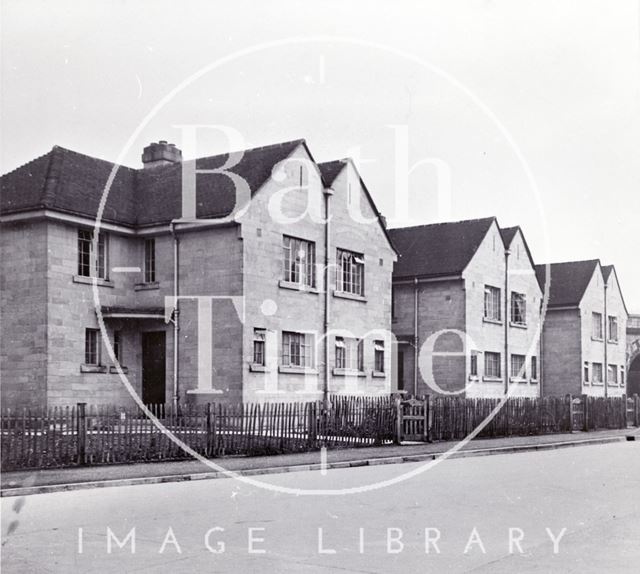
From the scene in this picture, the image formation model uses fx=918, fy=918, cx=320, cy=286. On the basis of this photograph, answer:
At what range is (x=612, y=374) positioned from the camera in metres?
51.6

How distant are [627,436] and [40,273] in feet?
60.8

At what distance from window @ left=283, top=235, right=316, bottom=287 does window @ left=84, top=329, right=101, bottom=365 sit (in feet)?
20.1

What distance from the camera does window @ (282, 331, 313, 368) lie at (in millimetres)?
29016

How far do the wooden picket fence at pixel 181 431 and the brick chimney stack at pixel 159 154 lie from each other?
1464 cm

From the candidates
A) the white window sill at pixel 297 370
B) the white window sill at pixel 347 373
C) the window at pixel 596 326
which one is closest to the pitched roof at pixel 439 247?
the white window sill at pixel 347 373

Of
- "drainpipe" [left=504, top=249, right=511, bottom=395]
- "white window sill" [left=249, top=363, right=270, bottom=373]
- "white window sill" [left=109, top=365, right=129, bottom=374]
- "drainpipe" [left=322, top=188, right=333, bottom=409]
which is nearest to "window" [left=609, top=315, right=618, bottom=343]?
"drainpipe" [left=504, top=249, right=511, bottom=395]

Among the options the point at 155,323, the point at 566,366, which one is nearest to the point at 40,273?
the point at 155,323

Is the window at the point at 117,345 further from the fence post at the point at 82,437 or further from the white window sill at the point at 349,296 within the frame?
the fence post at the point at 82,437

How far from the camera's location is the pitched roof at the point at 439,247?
39.0m

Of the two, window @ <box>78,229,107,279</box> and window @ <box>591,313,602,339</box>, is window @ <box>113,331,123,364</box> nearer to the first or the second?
window @ <box>78,229,107,279</box>

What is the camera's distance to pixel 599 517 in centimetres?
1029

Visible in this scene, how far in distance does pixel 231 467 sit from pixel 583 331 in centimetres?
3487

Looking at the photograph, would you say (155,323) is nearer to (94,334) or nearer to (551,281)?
(94,334)

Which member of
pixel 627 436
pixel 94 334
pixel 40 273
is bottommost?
pixel 627 436
